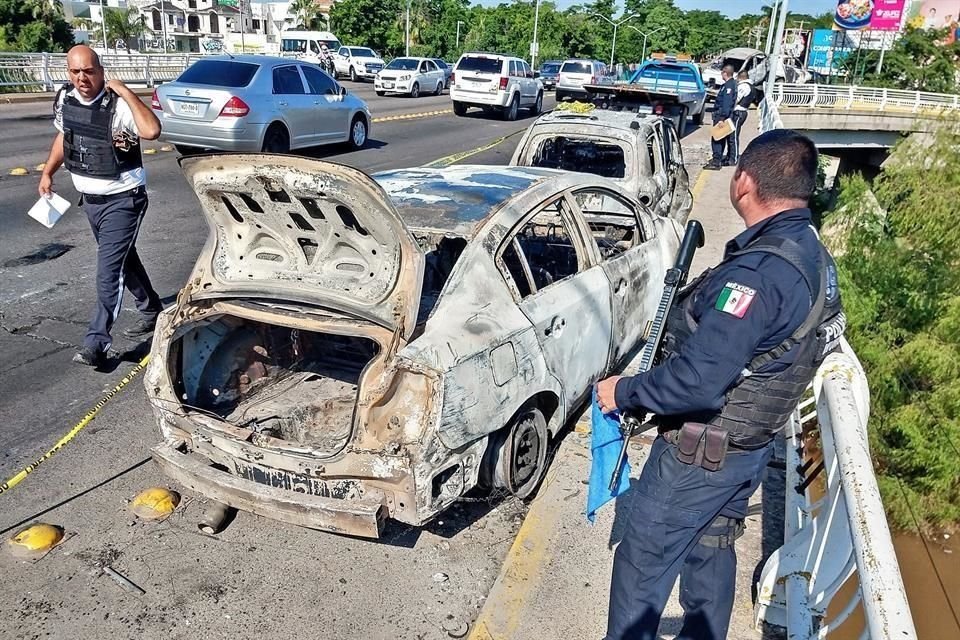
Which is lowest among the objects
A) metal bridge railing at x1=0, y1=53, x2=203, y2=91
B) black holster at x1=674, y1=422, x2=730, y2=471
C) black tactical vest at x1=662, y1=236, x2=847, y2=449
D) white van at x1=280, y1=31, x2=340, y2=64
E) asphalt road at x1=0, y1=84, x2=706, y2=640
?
asphalt road at x1=0, y1=84, x2=706, y2=640

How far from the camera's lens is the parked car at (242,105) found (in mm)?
12242

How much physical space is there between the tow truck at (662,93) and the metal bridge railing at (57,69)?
1311cm

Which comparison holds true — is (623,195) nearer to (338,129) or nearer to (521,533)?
(521,533)

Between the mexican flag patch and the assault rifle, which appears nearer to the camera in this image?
the mexican flag patch

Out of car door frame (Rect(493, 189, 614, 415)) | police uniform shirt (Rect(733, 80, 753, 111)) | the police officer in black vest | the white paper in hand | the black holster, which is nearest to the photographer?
the black holster

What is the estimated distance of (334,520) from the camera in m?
3.27

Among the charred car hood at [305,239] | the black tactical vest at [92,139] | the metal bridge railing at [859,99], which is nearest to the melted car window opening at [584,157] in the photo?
the black tactical vest at [92,139]

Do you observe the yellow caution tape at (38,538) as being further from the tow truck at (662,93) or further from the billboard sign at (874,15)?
the billboard sign at (874,15)

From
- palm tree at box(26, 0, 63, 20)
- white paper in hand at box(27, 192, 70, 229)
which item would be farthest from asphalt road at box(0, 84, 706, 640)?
palm tree at box(26, 0, 63, 20)

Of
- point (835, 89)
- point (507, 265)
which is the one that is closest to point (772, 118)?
point (507, 265)

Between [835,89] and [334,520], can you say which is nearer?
[334,520]

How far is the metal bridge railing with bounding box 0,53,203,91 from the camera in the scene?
804 inches

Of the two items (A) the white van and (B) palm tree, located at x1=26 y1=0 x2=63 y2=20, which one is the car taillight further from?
(B) palm tree, located at x1=26 y1=0 x2=63 y2=20

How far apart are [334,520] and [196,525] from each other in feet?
3.27
